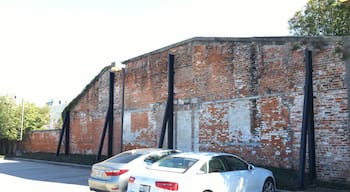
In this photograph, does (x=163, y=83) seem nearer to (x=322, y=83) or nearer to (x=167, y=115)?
(x=167, y=115)

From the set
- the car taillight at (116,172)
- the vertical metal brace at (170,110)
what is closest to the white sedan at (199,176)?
the car taillight at (116,172)

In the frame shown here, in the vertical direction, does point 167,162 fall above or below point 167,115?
below

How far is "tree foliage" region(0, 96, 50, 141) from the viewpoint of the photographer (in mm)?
34875

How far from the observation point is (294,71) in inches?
546

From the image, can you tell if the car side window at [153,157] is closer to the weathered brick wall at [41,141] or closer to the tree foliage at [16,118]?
the weathered brick wall at [41,141]

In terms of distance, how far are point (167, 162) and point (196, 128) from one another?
9.21 m

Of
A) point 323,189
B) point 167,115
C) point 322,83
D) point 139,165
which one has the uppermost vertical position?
point 322,83

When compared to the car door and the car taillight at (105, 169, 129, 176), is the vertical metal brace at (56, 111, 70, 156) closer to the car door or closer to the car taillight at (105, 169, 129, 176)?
the car taillight at (105, 169, 129, 176)

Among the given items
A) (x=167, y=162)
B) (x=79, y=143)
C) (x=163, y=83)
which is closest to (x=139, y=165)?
(x=167, y=162)

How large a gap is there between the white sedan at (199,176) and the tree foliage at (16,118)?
30644 mm

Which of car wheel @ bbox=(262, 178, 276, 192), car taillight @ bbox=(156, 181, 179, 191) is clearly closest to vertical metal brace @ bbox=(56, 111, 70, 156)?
car wheel @ bbox=(262, 178, 276, 192)

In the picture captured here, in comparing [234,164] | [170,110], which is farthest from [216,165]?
[170,110]

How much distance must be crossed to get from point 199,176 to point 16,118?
32385 mm

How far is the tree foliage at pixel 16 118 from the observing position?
34.9 metres
